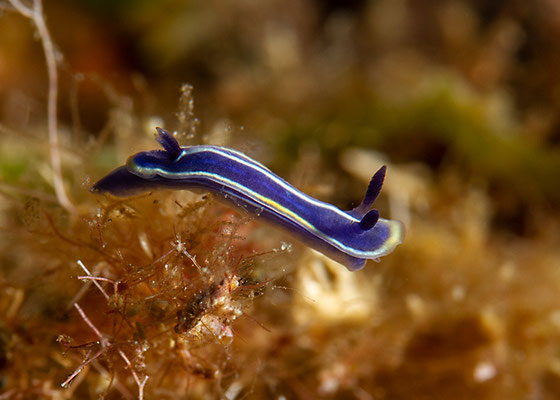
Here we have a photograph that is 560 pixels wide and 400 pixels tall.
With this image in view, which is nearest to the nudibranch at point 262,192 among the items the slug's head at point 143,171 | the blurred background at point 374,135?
the slug's head at point 143,171

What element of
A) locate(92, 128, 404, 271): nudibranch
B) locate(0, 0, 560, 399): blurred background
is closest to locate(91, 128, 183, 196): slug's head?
locate(92, 128, 404, 271): nudibranch

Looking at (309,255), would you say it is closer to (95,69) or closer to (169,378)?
(169,378)

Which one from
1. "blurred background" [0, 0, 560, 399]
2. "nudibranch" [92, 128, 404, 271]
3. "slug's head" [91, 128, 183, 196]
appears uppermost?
"blurred background" [0, 0, 560, 399]

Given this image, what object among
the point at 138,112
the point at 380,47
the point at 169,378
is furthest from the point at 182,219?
the point at 380,47

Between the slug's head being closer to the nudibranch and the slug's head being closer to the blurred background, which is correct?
the nudibranch

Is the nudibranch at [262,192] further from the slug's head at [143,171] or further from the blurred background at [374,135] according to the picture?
the blurred background at [374,135]

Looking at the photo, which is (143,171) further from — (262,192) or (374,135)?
(374,135)

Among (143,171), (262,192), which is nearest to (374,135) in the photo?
(262,192)
